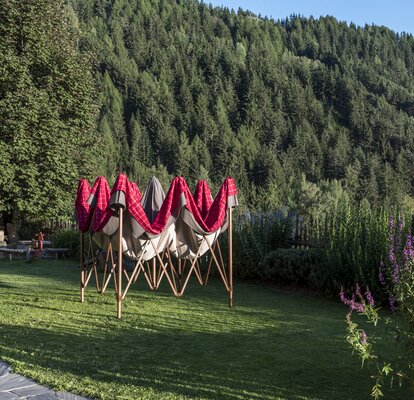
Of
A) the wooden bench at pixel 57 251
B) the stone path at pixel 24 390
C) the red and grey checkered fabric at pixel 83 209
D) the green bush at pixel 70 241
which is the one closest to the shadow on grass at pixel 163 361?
the stone path at pixel 24 390

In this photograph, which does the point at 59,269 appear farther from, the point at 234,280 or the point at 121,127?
the point at 121,127

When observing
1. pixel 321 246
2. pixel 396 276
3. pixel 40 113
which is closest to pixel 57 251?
pixel 40 113

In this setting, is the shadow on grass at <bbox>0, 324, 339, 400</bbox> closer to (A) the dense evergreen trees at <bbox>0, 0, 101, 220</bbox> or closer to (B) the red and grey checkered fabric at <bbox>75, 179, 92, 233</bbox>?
(B) the red and grey checkered fabric at <bbox>75, 179, 92, 233</bbox>

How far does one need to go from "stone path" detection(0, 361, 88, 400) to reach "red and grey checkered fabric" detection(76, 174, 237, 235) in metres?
3.28

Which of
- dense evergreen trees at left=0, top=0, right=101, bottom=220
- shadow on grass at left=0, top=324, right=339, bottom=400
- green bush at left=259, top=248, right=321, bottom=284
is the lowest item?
shadow on grass at left=0, top=324, right=339, bottom=400

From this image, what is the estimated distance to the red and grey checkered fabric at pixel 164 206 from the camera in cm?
733

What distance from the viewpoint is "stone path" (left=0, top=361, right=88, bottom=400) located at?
370 centimetres

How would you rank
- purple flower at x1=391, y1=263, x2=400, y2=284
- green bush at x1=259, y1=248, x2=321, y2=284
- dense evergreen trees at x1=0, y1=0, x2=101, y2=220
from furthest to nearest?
dense evergreen trees at x1=0, y1=0, x2=101, y2=220, green bush at x1=259, y1=248, x2=321, y2=284, purple flower at x1=391, y1=263, x2=400, y2=284

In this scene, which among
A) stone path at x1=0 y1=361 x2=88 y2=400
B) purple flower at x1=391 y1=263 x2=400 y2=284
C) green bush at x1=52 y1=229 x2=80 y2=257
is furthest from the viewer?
green bush at x1=52 y1=229 x2=80 y2=257

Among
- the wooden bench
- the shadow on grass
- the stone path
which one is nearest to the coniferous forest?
the wooden bench

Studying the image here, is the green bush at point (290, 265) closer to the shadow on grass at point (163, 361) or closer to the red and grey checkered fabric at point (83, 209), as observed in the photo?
the shadow on grass at point (163, 361)

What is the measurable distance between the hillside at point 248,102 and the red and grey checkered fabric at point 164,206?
89.3 metres

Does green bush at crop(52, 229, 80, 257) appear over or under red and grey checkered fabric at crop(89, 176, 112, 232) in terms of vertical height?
under

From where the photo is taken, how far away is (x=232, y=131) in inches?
4966
